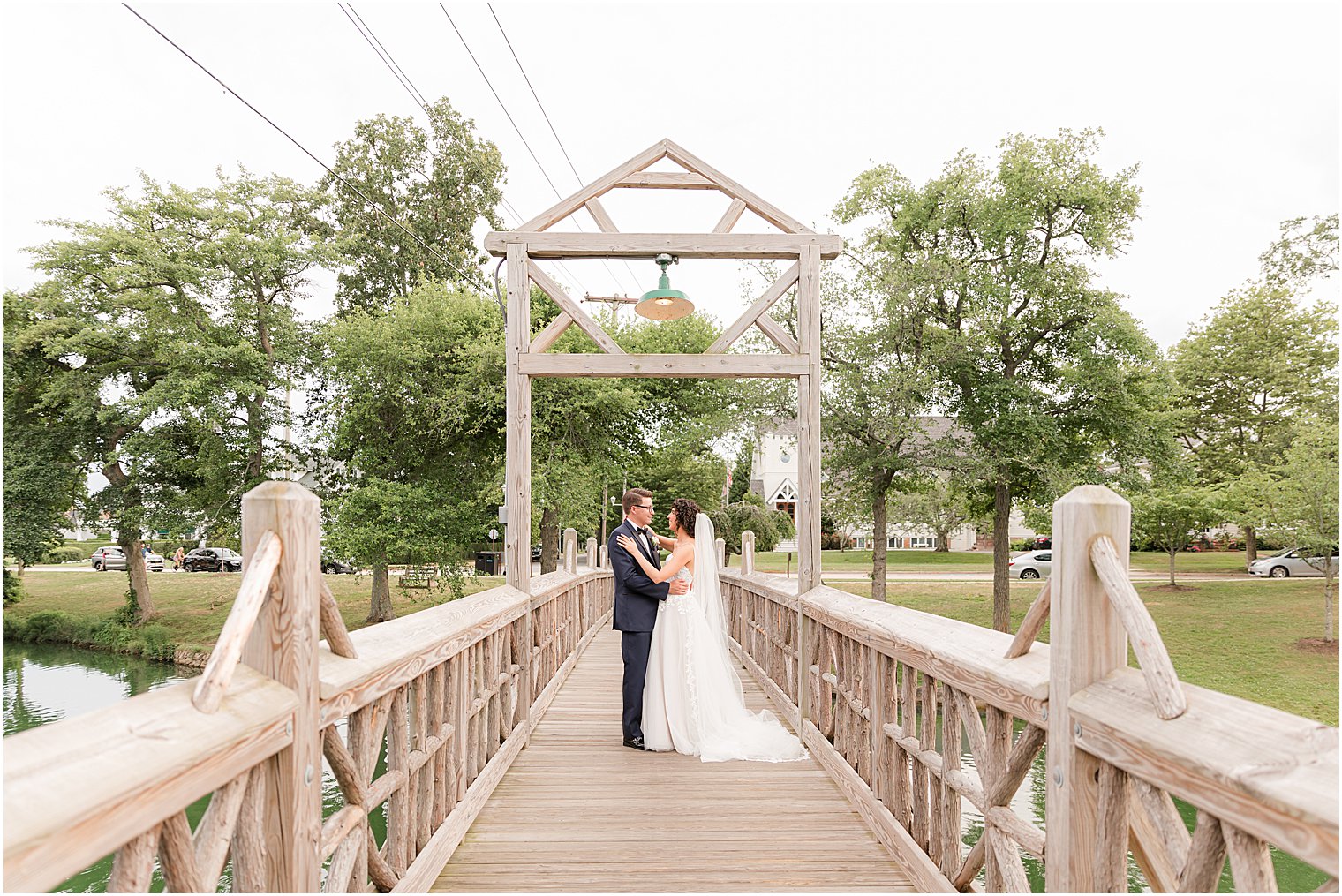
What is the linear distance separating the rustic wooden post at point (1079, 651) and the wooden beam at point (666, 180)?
460 centimetres

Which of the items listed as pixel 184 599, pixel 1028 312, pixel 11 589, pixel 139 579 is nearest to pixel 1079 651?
pixel 1028 312

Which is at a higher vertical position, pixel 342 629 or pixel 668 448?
pixel 668 448

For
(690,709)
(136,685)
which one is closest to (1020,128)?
(690,709)

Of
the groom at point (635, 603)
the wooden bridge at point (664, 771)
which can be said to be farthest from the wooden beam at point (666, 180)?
the wooden bridge at point (664, 771)

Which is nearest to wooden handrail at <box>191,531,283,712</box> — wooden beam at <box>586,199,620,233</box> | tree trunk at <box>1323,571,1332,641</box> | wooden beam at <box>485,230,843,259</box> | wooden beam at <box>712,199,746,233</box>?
wooden beam at <box>485,230,843,259</box>

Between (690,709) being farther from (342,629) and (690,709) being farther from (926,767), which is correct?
(342,629)

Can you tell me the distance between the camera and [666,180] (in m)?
6.16

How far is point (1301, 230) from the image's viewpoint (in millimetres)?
20734

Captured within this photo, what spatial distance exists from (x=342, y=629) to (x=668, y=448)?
18501mm

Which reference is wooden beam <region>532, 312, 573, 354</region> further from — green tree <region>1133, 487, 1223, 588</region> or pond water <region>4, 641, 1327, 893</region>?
green tree <region>1133, 487, 1223, 588</region>

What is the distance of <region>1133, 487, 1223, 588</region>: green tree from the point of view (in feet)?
72.6

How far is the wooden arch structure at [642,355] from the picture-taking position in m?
5.79

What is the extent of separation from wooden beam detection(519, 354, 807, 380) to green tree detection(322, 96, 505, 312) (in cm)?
2328

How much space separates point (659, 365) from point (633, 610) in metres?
1.75
